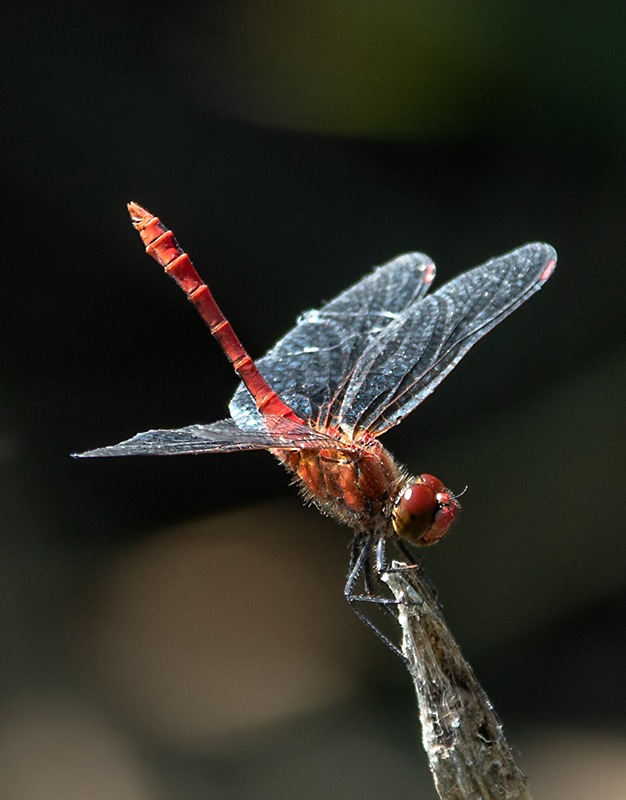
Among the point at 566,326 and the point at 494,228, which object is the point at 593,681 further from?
the point at 494,228

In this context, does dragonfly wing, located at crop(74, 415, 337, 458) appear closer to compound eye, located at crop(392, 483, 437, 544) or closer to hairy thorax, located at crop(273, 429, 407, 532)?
hairy thorax, located at crop(273, 429, 407, 532)

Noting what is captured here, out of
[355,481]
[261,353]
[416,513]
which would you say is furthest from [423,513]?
[261,353]

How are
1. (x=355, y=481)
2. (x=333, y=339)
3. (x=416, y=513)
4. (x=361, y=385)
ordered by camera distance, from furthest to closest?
1. (x=333, y=339)
2. (x=361, y=385)
3. (x=355, y=481)
4. (x=416, y=513)

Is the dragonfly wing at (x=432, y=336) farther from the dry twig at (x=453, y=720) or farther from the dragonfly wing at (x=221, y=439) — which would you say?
the dry twig at (x=453, y=720)

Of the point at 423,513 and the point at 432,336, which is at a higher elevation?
the point at 432,336

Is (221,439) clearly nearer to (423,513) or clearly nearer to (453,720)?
(423,513)

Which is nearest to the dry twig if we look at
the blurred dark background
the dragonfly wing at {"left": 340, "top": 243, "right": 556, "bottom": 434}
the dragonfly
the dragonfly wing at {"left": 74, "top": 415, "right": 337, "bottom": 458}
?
the dragonfly
